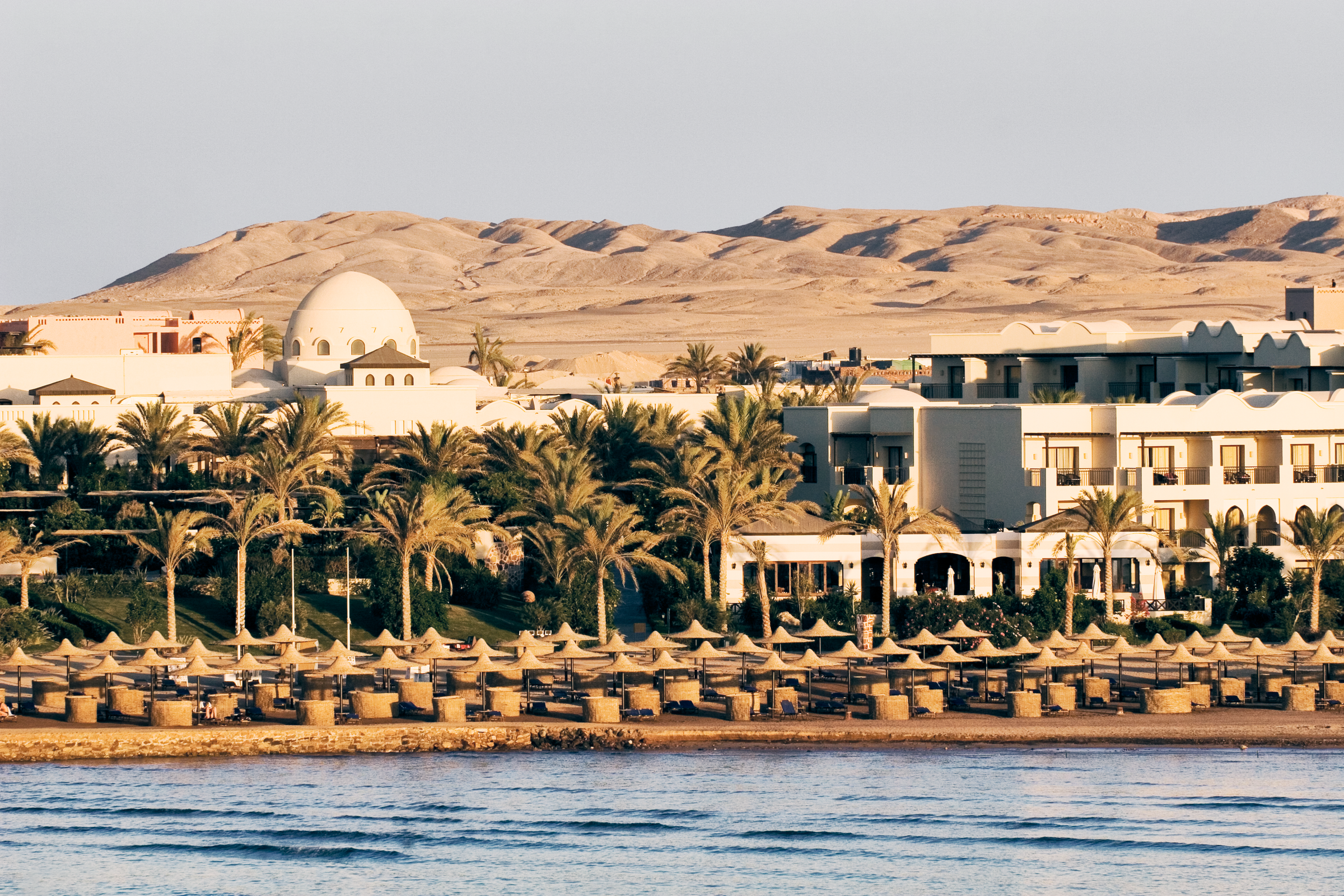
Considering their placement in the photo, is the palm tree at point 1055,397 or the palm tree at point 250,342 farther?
the palm tree at point 250,342

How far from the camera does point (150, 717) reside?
46.2m

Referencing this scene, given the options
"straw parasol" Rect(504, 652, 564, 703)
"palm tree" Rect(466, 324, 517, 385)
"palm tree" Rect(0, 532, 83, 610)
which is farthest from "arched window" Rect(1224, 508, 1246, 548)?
"palm tree" Rect(466, 324, 517, 385)

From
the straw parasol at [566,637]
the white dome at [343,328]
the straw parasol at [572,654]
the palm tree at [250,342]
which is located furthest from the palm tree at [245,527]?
the palm tree at [250,342]

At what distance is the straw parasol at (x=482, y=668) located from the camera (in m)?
47.2

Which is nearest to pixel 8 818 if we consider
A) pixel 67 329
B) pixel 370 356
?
pixel 370 356

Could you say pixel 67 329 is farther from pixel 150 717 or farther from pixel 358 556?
pixel 150 717

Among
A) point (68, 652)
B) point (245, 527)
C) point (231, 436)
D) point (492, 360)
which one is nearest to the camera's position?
point (68, 652)

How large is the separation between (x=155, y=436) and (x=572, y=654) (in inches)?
1039

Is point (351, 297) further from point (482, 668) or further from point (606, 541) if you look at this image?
point (482, 668)

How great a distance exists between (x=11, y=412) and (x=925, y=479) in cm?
3210

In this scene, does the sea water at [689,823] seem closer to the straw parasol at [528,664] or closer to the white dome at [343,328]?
the straw parasol at [528,664]

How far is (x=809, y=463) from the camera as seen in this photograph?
71.5 metres

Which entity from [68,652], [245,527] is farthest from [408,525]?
[68,652]

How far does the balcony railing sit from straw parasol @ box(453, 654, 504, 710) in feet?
119
